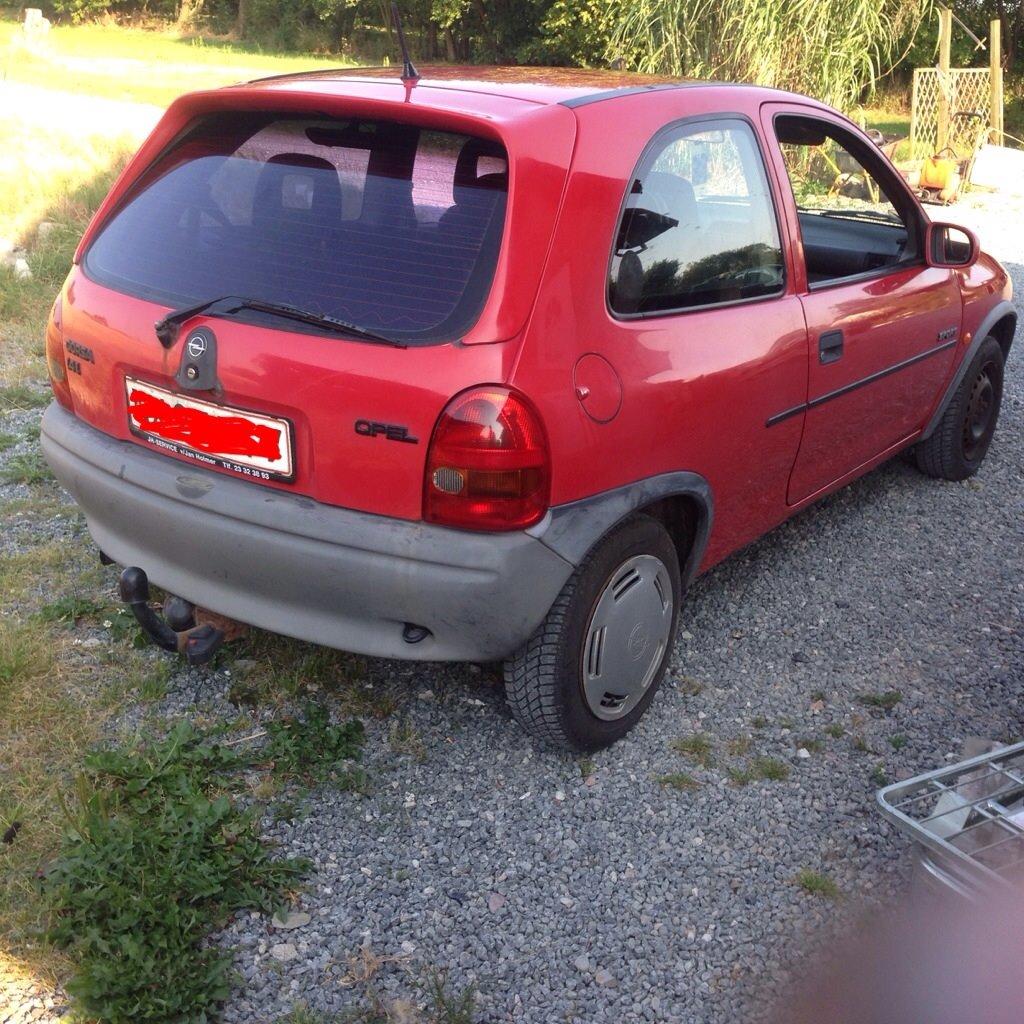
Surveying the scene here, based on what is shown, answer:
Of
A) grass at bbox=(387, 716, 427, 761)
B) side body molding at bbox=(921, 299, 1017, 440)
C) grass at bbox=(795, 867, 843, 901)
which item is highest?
side body molding at bbox=(921, 299, 1017, 440)

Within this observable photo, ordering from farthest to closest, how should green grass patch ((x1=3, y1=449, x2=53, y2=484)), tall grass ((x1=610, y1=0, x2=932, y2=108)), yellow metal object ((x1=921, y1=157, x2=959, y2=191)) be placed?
yellow metal object ((x1=921, y1=157, x2=959, y2=191))
tall grass ((x1=610, y1=0, x2=932, y2=108))
green grass patch ((x1=3, y1=449, x2=53, y2=484))

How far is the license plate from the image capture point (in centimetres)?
265

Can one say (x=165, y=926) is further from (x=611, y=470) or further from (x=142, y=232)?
(x=142, y=232)

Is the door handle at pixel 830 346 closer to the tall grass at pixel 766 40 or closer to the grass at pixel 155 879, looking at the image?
the grass at pixel 155 879

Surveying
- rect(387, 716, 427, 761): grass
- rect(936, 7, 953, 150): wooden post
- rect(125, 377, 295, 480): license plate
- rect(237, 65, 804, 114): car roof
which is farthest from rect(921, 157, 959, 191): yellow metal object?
rect(125, 377, 295, 480): license plate

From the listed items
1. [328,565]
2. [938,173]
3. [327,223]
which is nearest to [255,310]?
[327,223]

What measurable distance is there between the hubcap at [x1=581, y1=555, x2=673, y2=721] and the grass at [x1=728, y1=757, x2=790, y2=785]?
34 centimetres

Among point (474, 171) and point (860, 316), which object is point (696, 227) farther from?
point (860, 316)

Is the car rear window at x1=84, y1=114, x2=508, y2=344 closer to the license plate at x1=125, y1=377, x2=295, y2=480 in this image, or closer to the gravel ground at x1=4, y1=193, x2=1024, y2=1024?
the license plate at x1=125, y1=377, x2=295, y2=480

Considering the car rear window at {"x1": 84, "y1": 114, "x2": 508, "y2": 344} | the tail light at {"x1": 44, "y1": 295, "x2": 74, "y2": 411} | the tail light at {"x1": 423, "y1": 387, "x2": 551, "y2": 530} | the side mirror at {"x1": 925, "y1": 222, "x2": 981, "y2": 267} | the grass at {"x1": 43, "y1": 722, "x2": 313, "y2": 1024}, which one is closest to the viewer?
the grass at {"x1": 43, "y1": 722, "x2": 313, "y2": 1024}

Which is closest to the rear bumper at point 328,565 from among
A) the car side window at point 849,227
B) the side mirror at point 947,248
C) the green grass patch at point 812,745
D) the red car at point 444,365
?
the red car at point 444,365

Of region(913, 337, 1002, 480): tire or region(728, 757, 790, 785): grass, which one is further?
region(913, 337, 1002, 480): tire

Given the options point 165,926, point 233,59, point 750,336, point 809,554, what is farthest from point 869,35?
point 233,59

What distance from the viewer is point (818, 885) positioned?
2.63 m
